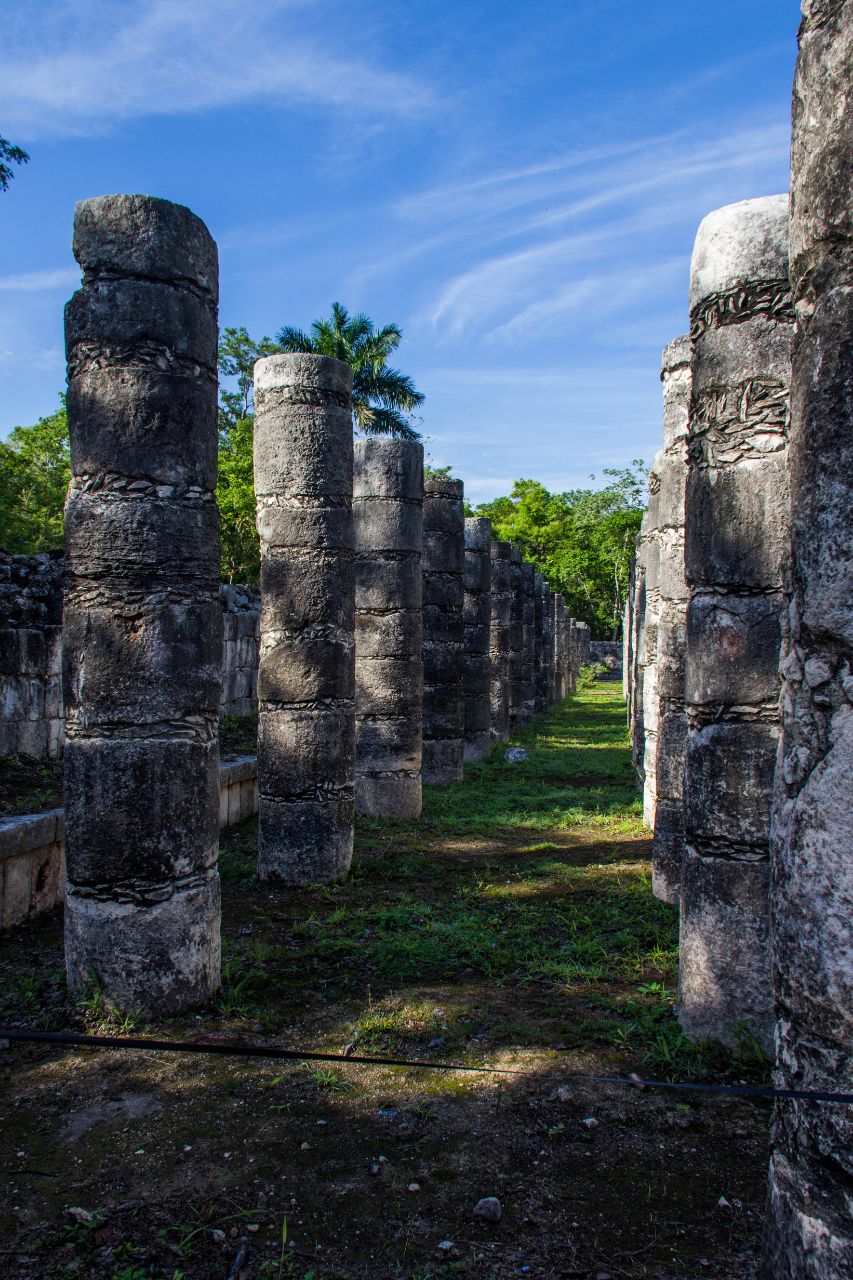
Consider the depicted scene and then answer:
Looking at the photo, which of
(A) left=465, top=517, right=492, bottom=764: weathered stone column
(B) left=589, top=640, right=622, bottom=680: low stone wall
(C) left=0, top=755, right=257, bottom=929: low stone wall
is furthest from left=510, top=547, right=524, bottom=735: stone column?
(B) left=589, top=640, right=622, bottom=680: low stone wall

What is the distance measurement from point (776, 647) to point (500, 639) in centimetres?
1433

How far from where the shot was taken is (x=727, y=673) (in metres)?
4.82

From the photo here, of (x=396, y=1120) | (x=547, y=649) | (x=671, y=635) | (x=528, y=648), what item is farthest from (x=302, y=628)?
(x=547, y=649)

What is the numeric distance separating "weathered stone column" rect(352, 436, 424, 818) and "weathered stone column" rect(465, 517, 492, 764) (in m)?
4.82

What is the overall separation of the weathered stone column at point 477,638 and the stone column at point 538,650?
7.14m

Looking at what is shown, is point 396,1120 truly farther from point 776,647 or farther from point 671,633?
point 671,633

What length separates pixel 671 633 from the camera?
8.03m

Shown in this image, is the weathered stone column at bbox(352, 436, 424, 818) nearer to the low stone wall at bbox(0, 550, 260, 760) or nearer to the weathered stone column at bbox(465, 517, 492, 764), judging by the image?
the low stone wall at bbox(0, 550, 260, 760)

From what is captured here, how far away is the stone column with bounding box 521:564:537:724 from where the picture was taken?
22234mm

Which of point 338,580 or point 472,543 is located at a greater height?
point 472,543

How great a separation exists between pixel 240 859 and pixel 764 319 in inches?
247

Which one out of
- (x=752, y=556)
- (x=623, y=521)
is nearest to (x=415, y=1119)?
(x=752, y=556)

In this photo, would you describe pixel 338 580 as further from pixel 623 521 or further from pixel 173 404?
pixel 623 521

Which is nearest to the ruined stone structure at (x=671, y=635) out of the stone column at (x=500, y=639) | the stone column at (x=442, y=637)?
the stone column at (x=442, y=637)
